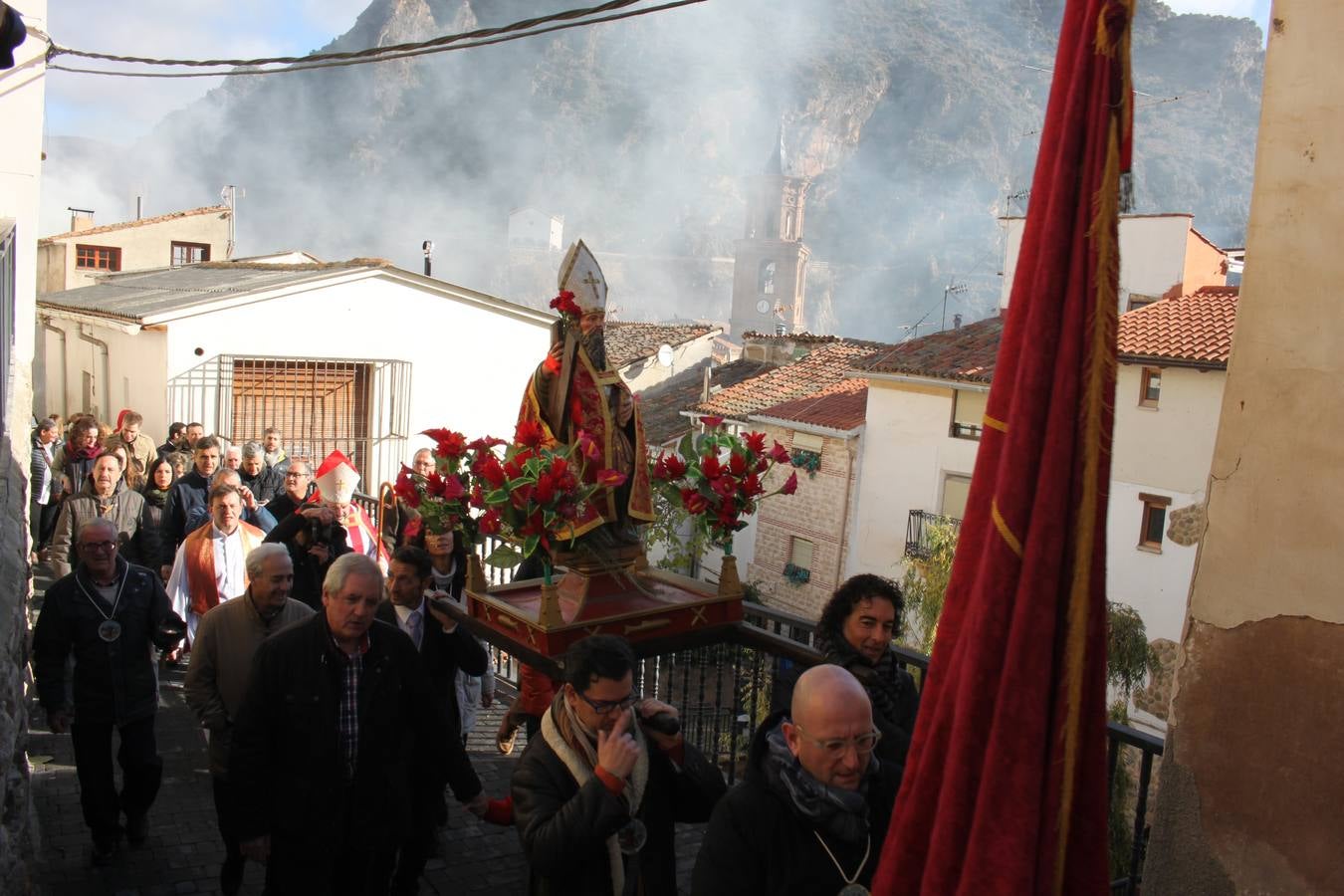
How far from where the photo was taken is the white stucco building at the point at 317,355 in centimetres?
1546

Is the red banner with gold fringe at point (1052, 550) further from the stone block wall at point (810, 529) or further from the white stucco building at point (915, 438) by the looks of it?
the stone block wall at point (810, 529)

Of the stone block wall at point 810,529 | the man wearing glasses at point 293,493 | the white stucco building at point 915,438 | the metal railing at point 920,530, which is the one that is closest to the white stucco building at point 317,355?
the man wearing glasses at point 293,493

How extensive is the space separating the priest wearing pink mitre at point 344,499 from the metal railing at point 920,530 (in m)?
18.6

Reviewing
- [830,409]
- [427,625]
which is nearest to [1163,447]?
[830,409]

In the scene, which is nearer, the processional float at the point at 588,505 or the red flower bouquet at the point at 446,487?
the processional float at the point at 588,505

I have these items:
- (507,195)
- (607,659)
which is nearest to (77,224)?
(607,659)

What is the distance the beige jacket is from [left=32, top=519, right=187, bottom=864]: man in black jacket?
64 centimetres

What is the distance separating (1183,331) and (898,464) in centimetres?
735

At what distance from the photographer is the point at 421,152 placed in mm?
128125

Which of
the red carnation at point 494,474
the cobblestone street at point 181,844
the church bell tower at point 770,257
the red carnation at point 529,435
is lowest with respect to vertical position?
the cobblestone street at point 181,844

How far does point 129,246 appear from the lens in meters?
32.4

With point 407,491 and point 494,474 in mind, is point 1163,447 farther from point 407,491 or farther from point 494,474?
point 494,474

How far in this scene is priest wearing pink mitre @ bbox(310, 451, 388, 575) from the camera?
6508 millimetres

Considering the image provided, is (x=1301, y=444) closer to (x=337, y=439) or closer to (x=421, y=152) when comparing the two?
(x=337, y=439)
